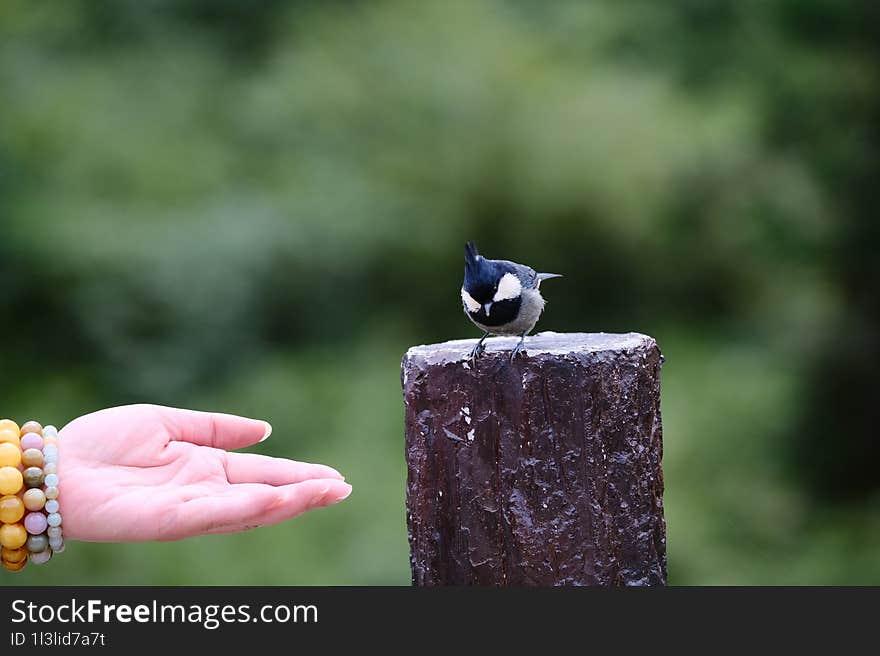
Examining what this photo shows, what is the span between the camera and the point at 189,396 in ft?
10.1

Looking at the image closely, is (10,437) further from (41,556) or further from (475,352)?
(475,352)

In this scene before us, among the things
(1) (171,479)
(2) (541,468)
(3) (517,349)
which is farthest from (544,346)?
(1) (171,479)

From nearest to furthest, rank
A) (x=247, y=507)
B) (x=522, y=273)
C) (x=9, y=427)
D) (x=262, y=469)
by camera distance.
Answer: (x=247, y=507), (x=9, y=427), (x=262, y=469), (x=522, y=273)

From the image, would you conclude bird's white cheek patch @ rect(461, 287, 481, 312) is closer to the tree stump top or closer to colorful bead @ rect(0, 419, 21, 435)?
the tree stump top

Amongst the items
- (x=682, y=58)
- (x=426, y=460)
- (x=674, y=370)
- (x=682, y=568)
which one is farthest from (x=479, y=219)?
(x=426, y=460)

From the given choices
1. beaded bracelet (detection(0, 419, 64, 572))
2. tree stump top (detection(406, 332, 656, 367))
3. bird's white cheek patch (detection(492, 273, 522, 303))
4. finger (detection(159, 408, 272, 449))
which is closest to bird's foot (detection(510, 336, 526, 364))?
Result: tree stump top (detection(406, 332, 656, 367))

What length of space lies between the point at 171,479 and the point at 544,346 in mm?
568

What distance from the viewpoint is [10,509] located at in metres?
1.29

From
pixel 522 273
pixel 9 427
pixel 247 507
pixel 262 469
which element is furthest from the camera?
pixel 522 273

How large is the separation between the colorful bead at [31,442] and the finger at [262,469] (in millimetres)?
267

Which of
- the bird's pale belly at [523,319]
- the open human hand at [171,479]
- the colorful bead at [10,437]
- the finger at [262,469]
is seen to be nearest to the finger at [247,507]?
the open human hand at [171,479]

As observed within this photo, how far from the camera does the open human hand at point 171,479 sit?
50.0 inches

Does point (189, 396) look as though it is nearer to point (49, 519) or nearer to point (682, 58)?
point (49, 519)

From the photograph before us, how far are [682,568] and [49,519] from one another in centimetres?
186
